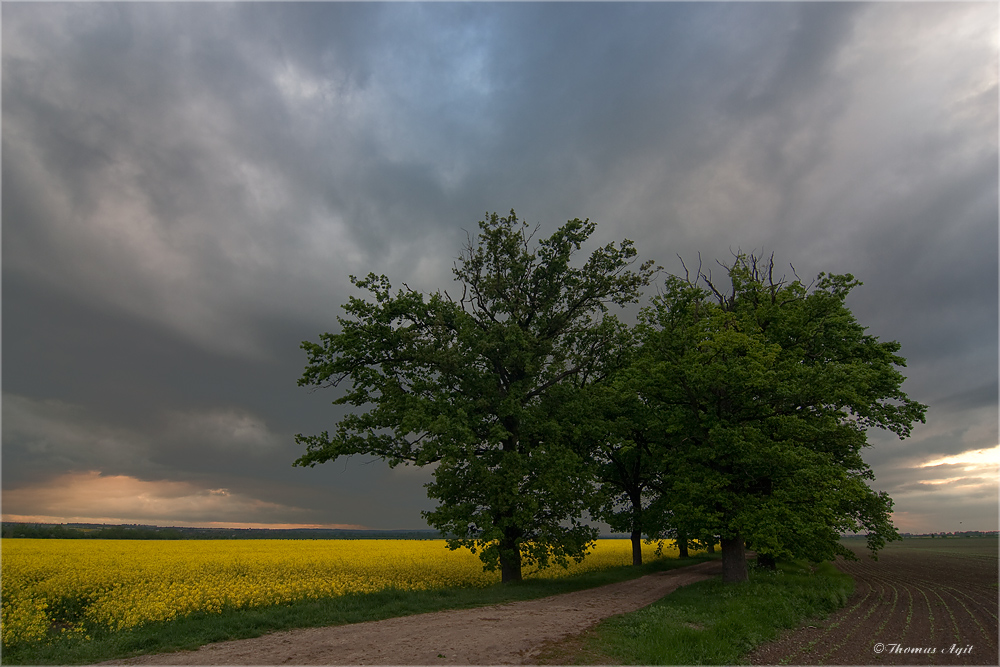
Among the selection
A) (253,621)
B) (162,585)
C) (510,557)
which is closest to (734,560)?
(510,557)

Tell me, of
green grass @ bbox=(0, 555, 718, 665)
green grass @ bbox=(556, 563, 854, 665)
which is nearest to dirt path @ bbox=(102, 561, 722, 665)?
green grass @ bbox=(0, 555, 718, 665)

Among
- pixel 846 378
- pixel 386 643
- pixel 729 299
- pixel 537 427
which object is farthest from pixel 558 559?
pixel 729 299

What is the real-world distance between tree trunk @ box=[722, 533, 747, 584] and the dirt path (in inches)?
272

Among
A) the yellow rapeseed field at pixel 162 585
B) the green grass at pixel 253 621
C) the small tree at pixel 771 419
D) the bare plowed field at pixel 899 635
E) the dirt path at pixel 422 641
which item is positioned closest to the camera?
the dirt path at pixel 422 641

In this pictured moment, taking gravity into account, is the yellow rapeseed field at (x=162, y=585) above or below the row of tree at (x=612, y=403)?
below

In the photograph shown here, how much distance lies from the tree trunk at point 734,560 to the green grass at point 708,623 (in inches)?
19.7

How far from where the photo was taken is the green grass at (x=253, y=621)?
1128 centimetres

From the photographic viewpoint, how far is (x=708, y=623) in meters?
14.0

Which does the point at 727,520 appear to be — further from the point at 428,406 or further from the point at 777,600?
the point at 428,406

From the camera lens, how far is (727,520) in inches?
805

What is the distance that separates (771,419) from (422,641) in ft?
54.0

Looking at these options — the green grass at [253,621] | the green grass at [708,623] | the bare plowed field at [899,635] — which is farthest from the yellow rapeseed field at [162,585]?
the bare plowed field at [899,635]

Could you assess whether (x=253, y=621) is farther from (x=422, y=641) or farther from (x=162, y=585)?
(x=162, y=585)

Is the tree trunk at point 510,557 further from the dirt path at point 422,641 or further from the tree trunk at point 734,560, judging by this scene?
the tree trunk at point 734,560
